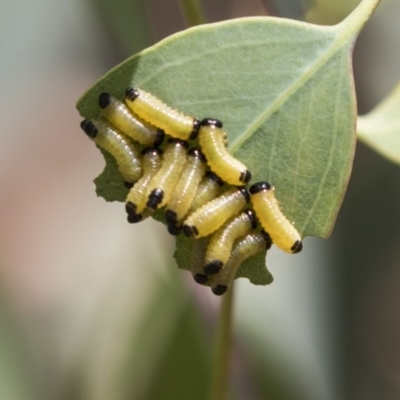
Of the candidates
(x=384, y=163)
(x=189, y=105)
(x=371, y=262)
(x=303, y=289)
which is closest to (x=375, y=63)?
(x=384, y=163)

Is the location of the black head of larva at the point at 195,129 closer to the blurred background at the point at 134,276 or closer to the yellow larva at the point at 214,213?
the yellow larva at the point at 214,213

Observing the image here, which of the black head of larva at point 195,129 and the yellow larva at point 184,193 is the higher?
the black head of larva at point 195,129

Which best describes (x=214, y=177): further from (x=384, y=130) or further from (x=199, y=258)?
(x=384, y=130)

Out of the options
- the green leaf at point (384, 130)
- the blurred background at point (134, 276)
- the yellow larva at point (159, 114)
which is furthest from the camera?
the blurred background at point (134, 276)

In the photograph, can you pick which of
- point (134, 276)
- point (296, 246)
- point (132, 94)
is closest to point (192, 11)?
point (132, 94)

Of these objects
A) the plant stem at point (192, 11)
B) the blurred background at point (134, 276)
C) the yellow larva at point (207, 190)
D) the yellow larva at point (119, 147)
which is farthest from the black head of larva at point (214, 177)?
the blurred background at point (134, 276)

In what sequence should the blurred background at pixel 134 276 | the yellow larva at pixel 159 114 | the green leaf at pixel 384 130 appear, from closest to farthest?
the yellow larva at pixel 159 114, the green leaf at pixel 384 130, the blurred background at pixel 134 276
